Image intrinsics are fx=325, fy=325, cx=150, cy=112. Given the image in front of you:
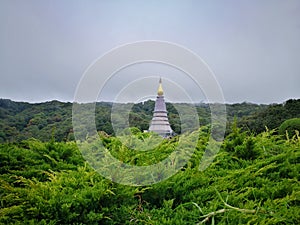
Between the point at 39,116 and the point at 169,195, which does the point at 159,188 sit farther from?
the point at 39,116

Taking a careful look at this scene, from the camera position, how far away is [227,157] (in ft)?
10.9

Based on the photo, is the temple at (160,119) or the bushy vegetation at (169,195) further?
the temple at (160,119)

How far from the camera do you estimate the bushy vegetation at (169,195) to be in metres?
2.12

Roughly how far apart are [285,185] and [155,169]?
40.3 inches

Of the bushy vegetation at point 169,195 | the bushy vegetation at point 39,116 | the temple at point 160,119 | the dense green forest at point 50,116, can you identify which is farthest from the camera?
the dense green forest at point 50,116

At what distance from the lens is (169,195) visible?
2.61 m

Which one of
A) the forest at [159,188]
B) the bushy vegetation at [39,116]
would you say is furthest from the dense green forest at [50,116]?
the forest at [159,188]

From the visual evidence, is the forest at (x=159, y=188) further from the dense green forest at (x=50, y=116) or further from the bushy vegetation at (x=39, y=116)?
the dense green forest at (x=50, y=116)

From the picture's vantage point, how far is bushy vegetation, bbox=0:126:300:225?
2119 millimetres

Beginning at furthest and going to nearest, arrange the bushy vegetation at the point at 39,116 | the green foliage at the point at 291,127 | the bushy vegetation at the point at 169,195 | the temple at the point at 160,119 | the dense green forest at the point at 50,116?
the dense green forest at the point at 50,116
the bushy vegetation at the point at 39,116
the temple at the point at 160,119
the green foliage at the point at 291,127
the bushy vegetation at the point at 169,195

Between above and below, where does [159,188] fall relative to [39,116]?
below

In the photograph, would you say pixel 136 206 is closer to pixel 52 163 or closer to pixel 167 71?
pixel 52 163

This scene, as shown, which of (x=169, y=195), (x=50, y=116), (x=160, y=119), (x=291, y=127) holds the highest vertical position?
(x=50, y=116)

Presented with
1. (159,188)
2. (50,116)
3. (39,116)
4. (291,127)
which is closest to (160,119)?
(291,127)
